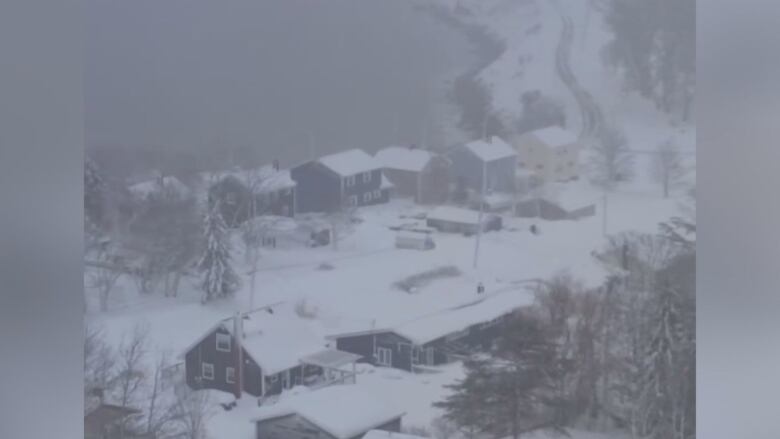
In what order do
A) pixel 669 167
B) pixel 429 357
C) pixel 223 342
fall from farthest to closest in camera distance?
pixel 223 342 < pixel 429 357 < pixel 669 167

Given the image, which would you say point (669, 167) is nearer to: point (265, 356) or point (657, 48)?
point (657, 48)

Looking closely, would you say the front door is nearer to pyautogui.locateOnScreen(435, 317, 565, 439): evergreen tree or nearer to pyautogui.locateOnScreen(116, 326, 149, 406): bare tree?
pyautogui.locateOnScreen(435, 317, 565, 439): evergreen tree

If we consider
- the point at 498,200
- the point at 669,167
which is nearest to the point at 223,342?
the point at 498,200

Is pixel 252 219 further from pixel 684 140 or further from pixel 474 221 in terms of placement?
pixel 684 140

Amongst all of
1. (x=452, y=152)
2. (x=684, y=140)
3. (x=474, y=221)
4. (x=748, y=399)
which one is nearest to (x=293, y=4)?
(x=452, y=152)

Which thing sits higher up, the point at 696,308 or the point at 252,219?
the point at 252,219

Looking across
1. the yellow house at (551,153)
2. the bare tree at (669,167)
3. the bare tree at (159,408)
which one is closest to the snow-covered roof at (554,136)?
the yellow house at (551,153)
